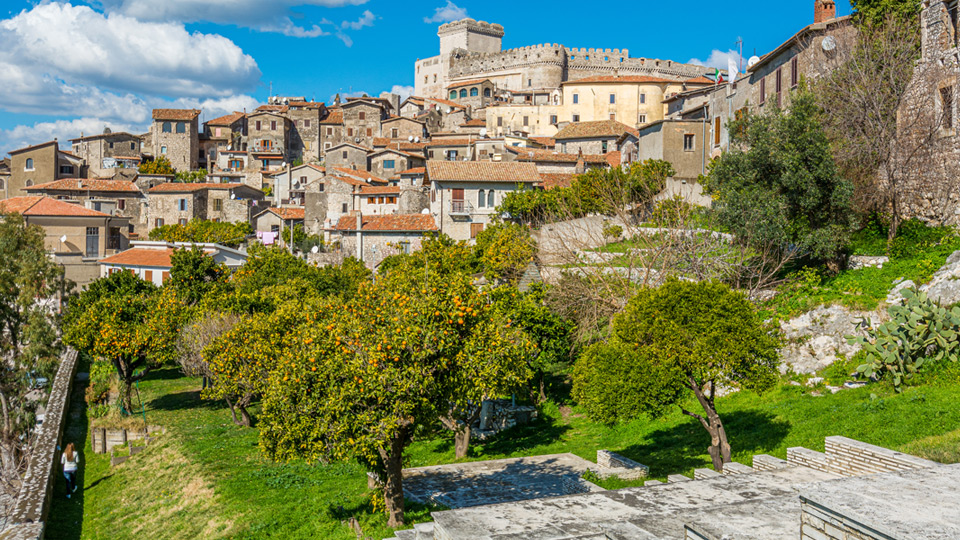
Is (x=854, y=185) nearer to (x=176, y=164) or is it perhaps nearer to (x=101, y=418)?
(x=101, y=418)

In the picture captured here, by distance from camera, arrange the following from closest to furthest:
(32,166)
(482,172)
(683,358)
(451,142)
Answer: (683,358) < (482,172) < (451,142) < (32,166)

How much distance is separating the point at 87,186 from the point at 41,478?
59982mm

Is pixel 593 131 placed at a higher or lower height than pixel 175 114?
lower

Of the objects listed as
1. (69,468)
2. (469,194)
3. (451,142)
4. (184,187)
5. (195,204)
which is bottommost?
(69,468)

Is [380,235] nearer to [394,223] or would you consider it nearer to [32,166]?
[394,223]

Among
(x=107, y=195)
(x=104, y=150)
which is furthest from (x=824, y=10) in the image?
(x=104, y=150)

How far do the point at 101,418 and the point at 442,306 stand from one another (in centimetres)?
2153

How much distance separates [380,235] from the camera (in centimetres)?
5209

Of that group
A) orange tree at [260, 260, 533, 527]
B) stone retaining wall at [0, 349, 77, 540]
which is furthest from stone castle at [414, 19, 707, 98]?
orange tree at [260, 260, 533, 527]

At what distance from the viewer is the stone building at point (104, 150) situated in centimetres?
8944

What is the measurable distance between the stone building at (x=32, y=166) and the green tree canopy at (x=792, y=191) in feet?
261

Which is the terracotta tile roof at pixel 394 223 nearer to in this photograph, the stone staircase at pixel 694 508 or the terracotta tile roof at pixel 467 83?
the stone staircase at pixel 694 508

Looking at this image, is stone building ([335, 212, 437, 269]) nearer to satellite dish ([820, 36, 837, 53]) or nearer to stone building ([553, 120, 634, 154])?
stone building ([553, 120, 634, 154])

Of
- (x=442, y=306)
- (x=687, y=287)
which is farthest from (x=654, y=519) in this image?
(x=687, y=287)
